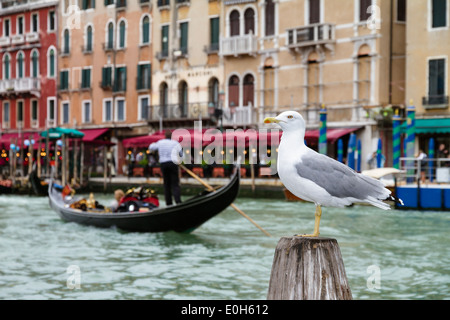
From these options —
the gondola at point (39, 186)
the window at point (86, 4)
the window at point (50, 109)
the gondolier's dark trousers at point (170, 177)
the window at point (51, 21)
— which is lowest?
the gondola at point (39, 186)

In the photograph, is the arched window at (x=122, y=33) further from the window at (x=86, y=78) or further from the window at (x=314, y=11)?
the window at (x=314, y=11)

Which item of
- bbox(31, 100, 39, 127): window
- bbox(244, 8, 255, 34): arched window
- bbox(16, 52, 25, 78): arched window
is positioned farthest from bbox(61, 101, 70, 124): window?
bbox(244, 8, 255, 34): arched window

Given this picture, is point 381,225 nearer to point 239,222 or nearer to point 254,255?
point 239,222

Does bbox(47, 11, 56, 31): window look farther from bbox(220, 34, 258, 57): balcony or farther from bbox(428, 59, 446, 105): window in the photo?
bbox(428, 59, 446, 105): window

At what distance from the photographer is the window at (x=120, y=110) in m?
24.6

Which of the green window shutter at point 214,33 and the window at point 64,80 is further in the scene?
the window at point 64,80

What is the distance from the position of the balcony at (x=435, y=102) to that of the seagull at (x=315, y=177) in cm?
1493

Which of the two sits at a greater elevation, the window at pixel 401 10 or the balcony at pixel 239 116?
the window at pixel 401 10

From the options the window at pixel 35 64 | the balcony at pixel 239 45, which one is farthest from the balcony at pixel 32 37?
the balcony at pixel 239 45

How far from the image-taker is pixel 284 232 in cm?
1070
